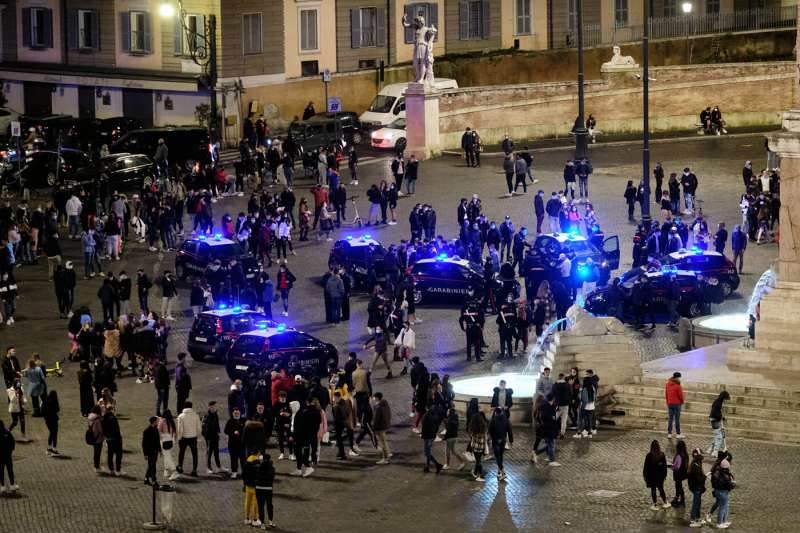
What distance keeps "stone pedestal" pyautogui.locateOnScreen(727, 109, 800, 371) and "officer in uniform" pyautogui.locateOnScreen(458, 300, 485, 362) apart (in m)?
6.15

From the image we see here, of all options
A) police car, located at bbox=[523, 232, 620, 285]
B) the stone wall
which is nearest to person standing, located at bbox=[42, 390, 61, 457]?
police car, located at bbox=[523, 232, 620, 285]

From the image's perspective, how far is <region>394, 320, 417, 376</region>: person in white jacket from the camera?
4066 centimetres

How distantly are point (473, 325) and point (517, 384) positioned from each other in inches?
105

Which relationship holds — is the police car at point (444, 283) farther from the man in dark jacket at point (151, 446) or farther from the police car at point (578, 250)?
the man in dark jacket at point (151, 446)

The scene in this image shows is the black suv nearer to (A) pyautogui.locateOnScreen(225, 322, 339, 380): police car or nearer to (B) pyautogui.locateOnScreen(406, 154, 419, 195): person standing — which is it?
(B) pyautogui.locateOnScreen(406, 154, 419, 195): person standing

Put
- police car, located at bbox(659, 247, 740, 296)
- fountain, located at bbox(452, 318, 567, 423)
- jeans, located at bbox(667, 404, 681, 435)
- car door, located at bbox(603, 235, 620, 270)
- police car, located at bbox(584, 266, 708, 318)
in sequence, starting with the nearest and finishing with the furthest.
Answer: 1. jeans, located at bbox(667, 404, 681, 435)
2. fountain, located at bbox(452, 318, 567, 423)
3. police car, located at bbox(584, 266, 708, 318)
4. police car, located at bbox(659, 247, 740, 296)
5. car door, located at bbox(603, 235, 620, 270)

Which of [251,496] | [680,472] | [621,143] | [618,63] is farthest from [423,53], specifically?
[251,496]

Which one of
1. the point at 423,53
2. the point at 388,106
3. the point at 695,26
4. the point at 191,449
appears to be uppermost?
the point at 695,26

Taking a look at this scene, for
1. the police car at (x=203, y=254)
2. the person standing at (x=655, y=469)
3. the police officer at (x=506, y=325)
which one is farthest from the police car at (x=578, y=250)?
the person standing at (x=655, y=469)

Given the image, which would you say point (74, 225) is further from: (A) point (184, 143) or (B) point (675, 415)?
(B) point (675, 415)

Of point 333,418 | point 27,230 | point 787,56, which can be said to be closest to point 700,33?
point 787,56

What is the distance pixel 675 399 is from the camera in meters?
34.9

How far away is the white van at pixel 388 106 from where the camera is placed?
69.5 metres

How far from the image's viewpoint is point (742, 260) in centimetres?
5016
